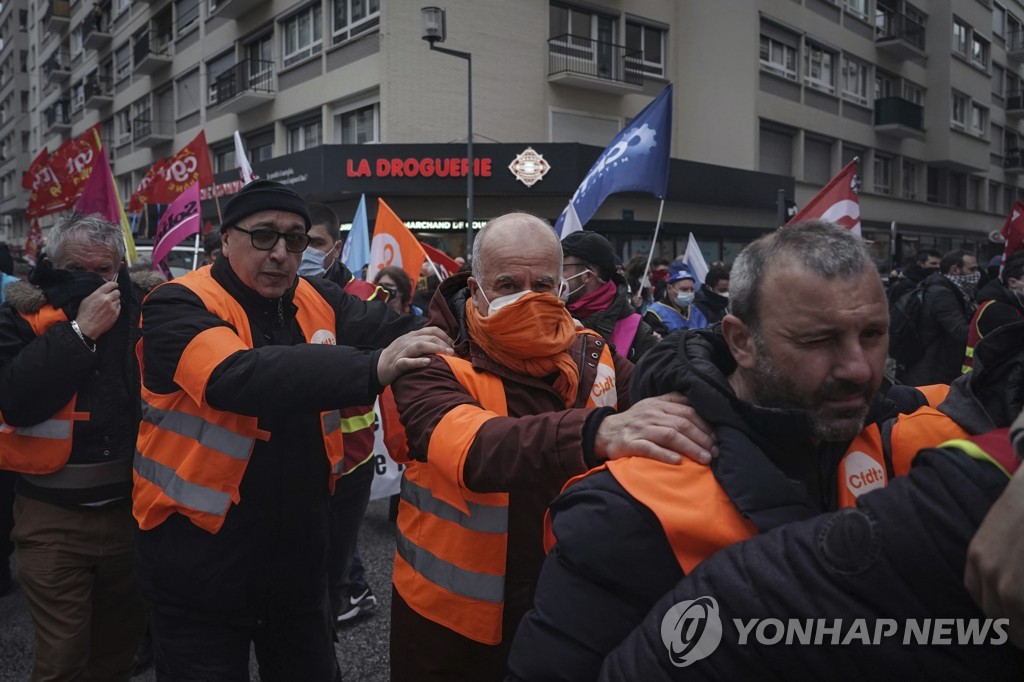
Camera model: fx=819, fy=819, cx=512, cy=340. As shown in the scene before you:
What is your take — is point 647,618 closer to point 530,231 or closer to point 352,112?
point 530,231

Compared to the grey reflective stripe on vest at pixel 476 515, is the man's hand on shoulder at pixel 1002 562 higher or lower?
higher

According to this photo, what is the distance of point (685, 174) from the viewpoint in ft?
71.2

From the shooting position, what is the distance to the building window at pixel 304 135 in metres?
22.2

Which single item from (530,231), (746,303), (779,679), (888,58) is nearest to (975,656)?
(779,679)

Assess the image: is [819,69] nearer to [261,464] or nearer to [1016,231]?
[1016,231]

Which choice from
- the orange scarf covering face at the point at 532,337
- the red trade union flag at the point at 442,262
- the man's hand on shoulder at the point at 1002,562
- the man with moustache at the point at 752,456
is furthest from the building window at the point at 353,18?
the man's hand on shoulder at the point at 1002,562

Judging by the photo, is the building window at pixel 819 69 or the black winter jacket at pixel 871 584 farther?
the building window at pixel 819 69

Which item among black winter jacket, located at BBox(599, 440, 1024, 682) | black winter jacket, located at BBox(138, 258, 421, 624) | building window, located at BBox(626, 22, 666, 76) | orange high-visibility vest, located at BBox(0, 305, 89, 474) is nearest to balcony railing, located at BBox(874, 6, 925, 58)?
building window, located at BBox(626, 22, 666, 76)

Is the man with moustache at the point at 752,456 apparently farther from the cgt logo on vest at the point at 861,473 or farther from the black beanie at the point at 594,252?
the black beanie at the point at 594,252

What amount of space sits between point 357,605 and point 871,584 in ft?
13.1

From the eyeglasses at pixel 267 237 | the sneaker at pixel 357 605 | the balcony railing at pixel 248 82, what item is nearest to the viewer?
the eyeglasses at pixel 267 237

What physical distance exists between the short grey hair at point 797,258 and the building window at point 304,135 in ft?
71.3

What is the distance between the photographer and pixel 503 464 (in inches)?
75.2

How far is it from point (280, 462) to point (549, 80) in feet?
64.9
